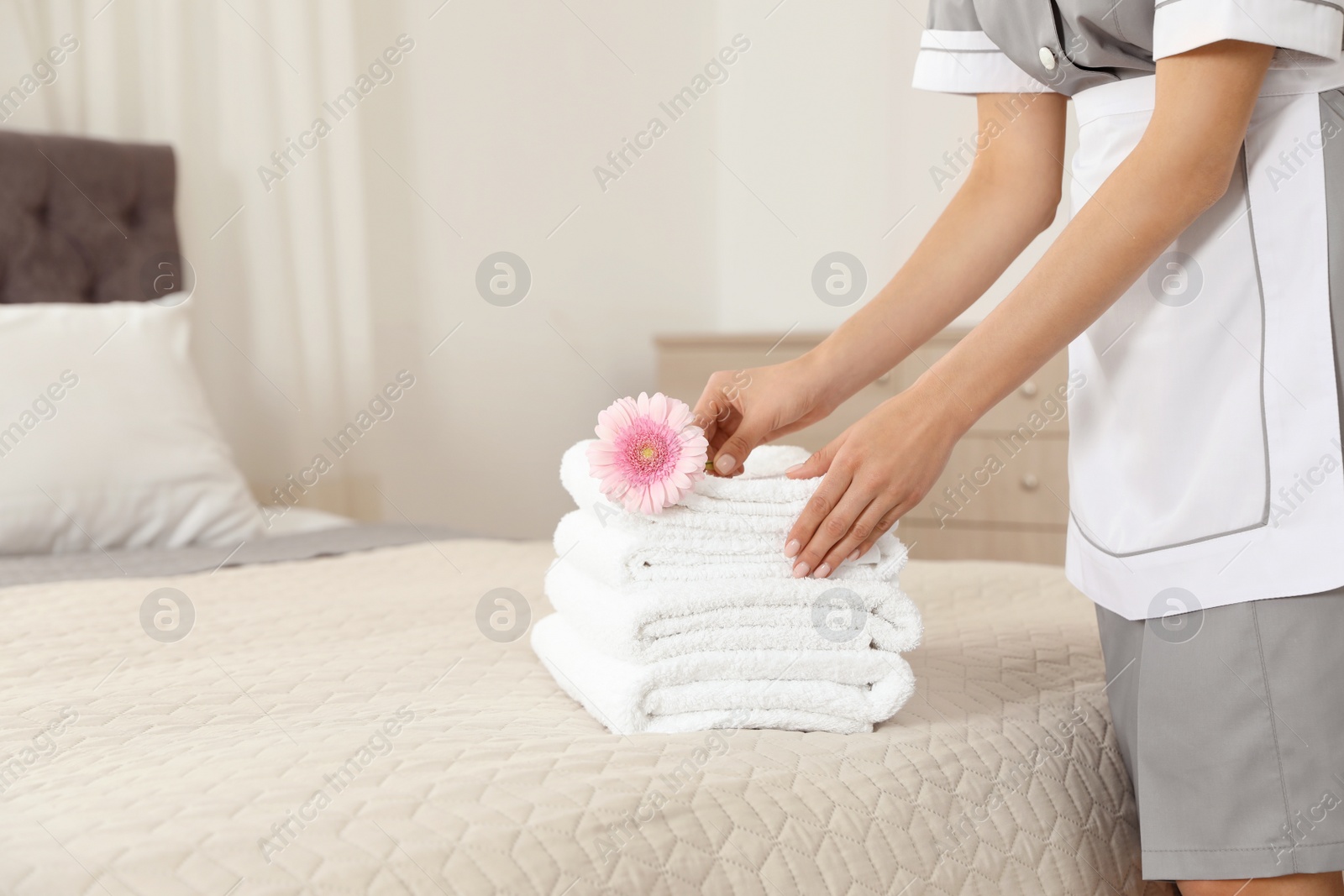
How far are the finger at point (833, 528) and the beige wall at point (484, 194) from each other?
1.74 meters

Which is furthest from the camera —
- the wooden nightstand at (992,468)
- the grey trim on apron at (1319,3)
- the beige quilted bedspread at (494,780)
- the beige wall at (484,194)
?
the wooden nightstand at (992,468)

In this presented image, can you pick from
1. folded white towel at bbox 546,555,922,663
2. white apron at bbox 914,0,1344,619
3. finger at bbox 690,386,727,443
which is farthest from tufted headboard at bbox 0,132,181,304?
white apron at bbox 914,0,1344,619

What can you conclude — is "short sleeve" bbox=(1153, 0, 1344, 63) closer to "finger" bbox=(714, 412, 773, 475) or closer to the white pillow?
"finger" bbox=(714, 412, 773, 475)

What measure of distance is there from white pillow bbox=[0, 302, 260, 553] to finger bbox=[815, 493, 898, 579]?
48.9 inches

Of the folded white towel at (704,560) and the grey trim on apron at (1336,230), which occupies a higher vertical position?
the grey trim on apron at (1336,230)

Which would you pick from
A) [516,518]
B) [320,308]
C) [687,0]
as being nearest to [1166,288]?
[320,308]

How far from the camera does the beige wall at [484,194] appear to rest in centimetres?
213

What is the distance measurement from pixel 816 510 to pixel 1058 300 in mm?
207

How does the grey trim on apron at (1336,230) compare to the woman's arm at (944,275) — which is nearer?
the grey trim on apron at (1336,230)

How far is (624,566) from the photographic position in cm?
74

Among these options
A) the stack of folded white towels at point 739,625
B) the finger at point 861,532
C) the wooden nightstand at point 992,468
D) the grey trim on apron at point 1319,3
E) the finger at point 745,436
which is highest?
the grey trim on apron at point 1319,3

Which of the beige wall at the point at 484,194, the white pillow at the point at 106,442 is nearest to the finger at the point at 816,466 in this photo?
the white pillow at the point at 106,442

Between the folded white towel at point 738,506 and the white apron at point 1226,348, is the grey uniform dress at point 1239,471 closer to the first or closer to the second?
the white apron at point 1226,348

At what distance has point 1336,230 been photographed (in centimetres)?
69
